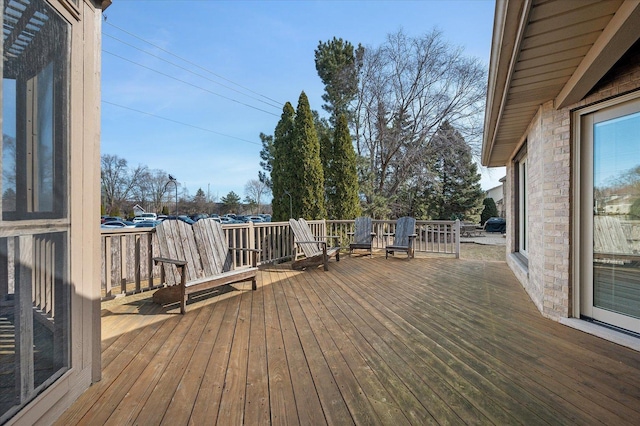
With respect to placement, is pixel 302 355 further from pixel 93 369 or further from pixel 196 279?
pixel 196 279

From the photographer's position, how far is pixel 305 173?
9.19m

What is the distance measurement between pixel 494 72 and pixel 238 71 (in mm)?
15588

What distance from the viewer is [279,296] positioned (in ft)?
12.8

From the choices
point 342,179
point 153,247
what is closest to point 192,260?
point 153,247

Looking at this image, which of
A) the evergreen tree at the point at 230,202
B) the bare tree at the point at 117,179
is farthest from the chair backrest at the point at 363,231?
the bare tree at the point at 117,179

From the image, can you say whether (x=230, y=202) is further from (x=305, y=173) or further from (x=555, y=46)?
(x=555, y=46)

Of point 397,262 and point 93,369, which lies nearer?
point 93,369

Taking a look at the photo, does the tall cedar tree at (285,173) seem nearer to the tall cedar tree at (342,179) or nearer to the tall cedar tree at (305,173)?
the tall cedar tree at (305,173)

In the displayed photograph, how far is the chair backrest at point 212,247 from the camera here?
395 centimetres

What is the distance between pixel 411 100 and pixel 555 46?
11.9m

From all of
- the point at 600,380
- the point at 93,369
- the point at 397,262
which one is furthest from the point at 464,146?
the point at 93,369

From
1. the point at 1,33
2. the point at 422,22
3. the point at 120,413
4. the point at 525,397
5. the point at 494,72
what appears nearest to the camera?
the point at 1,33

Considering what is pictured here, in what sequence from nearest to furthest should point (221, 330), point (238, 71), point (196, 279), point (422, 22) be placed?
1. point (221, 330)
2. point (196, 279)
3. point (422, 22)
4. point (238, 71)

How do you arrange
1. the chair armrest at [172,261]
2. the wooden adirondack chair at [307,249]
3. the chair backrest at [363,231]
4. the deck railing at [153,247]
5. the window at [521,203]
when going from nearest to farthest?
the chair armrest at [172,261]
the deck railing at [153,247]
the window at [521,203]
the wooden adirondack chair at [307,249]
the chair backrest at [363,231]
